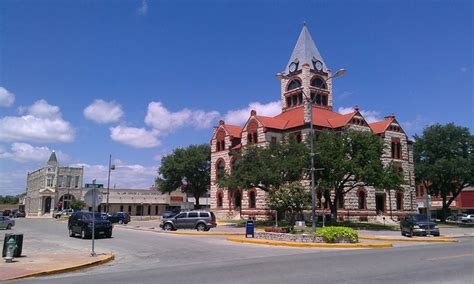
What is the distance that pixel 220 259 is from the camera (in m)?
18.2

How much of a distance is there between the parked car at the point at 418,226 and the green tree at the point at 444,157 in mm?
32143

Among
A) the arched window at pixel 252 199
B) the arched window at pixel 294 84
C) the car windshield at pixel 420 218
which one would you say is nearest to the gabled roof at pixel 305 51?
the arched window at pixel 294 84

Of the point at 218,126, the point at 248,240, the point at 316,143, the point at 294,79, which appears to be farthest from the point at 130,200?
the point at 248,240

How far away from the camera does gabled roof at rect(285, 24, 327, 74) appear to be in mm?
68319

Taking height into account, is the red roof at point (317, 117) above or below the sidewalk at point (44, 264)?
above

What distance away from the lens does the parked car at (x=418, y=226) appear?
3359 cm

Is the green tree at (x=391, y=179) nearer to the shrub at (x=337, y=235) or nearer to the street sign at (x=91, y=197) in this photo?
the shrub at (x=337, y=235)

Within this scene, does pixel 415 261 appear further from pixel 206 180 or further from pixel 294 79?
pixel 206 180

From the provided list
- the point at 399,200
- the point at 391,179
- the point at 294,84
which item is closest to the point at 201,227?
the point at 391,179

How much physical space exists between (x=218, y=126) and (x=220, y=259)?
50.7 m

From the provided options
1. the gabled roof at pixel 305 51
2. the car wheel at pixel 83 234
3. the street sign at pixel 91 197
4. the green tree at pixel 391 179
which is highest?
the gabled roof at pixel 305 51

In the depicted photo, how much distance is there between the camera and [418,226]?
33812 millimetres

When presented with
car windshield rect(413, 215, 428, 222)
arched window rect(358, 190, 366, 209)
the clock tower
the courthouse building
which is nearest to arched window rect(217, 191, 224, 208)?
the clock tower

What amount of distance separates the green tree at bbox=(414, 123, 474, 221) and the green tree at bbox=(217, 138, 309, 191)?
28447 mm
